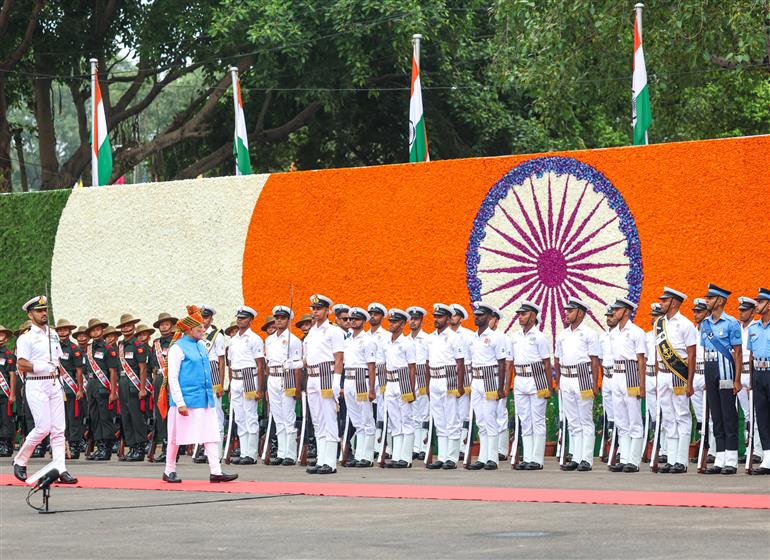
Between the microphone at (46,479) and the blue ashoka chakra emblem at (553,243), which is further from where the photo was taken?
the blue ashoka chakra emblem at (553,243)

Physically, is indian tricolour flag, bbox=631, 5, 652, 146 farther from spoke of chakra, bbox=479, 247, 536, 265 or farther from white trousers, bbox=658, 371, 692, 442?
white trousers, bbox=658, 371, 692, 442

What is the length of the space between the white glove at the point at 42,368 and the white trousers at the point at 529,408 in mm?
5338

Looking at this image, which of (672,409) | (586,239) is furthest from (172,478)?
(586,239)

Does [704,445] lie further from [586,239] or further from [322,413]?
[322,413]

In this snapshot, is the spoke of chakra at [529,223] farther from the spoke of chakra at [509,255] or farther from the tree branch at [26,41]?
the tree branch at [26,41]

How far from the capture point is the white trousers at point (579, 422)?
16984 mm

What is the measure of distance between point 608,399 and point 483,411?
1.51m

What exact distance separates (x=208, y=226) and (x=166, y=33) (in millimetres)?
11621

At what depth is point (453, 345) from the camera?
1798 cm

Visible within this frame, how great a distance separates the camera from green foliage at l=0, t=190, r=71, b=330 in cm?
2545

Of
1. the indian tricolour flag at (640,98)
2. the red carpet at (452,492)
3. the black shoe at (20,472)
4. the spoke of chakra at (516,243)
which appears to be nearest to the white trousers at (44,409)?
the black shoe at (20,472)

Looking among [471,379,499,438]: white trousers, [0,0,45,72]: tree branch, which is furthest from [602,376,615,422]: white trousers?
[0,0,45,72]: tree branch

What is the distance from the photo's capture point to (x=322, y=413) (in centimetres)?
1712

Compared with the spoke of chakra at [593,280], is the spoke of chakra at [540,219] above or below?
above
